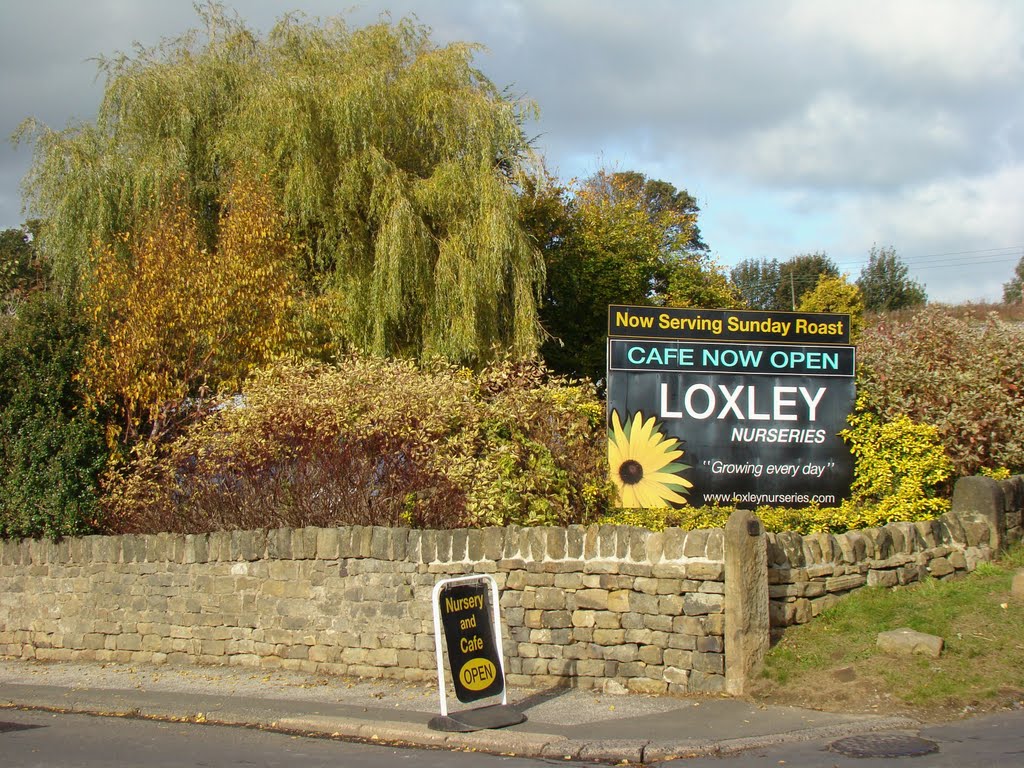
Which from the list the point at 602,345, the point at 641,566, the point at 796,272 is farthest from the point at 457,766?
the point at 796,272

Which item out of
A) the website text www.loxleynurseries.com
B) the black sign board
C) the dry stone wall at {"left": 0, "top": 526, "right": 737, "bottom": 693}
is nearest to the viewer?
the black sign board

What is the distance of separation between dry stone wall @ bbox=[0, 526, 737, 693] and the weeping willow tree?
15.5 ft

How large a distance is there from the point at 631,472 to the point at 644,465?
0.55 feet

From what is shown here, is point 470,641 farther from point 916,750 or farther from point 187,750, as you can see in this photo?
point 916,750

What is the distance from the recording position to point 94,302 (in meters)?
15.0

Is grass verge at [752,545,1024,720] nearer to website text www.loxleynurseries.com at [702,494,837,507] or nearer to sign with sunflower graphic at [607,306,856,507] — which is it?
website text www.loxleynurseries.com at [702,494,837,507]

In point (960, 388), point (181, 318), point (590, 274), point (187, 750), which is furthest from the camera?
point (590, 274)

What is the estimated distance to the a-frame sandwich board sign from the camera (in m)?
8.48

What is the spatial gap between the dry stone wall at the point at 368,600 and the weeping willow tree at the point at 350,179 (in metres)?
4.72

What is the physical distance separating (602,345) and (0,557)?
44.9 feet

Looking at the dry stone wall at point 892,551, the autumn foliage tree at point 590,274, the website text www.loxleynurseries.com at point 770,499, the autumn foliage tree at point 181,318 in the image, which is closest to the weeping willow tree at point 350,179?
the autumn foliage tree at point 181,318

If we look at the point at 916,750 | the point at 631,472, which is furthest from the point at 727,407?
the point at 916,750

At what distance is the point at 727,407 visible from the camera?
11.9m

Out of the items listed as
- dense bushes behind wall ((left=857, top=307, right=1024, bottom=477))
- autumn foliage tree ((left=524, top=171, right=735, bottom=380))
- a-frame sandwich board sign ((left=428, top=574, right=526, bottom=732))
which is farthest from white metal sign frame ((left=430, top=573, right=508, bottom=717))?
autumn foliage tree ((left=524, top=171, right=735, bottom=380))
